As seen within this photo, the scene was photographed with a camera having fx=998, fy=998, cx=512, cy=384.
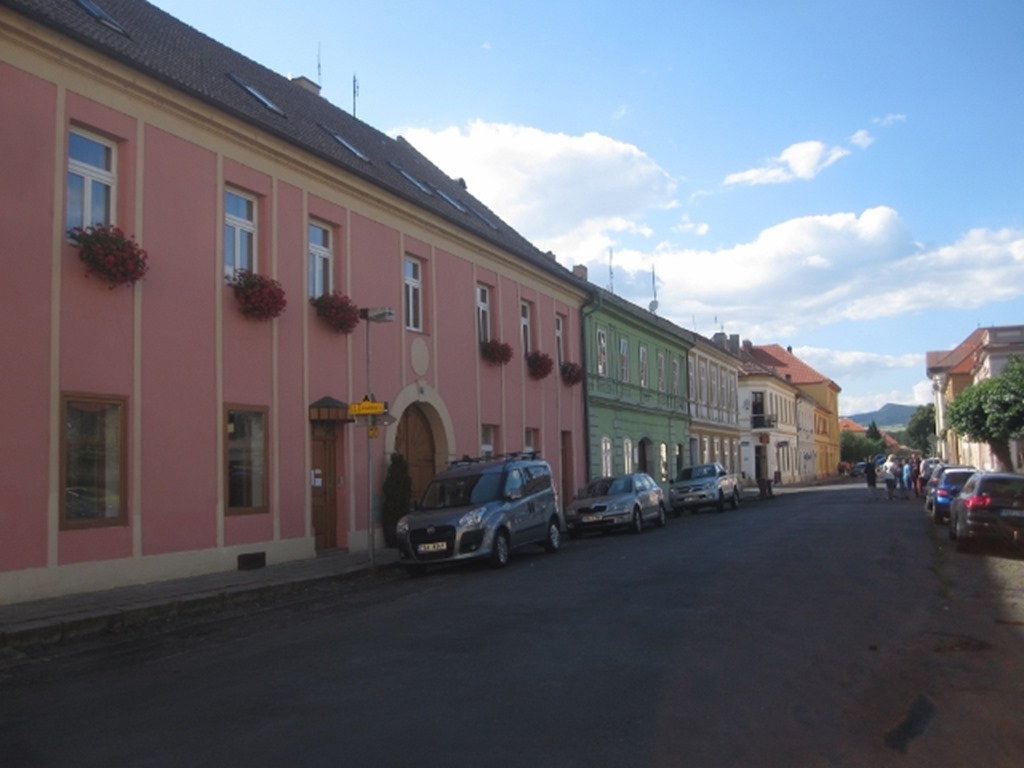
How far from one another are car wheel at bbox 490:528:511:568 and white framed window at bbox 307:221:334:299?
5978 mm

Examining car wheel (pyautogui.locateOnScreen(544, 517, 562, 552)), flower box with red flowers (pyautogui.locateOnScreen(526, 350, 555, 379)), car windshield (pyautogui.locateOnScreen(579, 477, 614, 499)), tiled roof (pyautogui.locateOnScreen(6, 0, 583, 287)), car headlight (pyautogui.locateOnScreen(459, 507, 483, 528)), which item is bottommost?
car wheel (pyautogui.locateOnScreen(544, 517, 562, 552))

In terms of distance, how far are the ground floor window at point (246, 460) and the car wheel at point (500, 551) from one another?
4038 mm

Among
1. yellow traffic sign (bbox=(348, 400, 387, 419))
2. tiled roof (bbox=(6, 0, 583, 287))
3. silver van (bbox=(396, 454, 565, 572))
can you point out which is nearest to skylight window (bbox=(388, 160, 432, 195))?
tiled roof (bbox=(6, 0, 583, 287))

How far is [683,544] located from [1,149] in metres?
13.4

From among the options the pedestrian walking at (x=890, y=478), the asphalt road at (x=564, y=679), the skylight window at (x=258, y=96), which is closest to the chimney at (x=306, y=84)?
the skylight window at (x=258, y=96)

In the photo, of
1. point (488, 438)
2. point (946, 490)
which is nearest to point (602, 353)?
point (488, 438)

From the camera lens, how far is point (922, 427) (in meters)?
134

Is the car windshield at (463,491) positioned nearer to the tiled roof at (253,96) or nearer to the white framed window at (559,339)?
the tiled roof at (253,96)

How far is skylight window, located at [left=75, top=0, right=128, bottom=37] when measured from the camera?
53.6 feet

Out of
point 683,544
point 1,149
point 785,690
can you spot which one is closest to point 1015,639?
point 785,690

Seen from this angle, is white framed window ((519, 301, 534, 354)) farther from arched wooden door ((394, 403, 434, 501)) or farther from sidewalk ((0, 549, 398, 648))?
sidewalk ((0, 549, 398, 648))

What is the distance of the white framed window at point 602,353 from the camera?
35.4 metres

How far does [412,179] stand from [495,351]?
508 centimetres

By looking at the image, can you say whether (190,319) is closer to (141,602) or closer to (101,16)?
(141,602)
